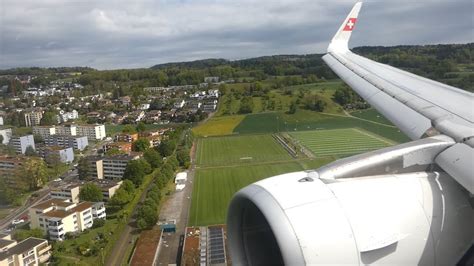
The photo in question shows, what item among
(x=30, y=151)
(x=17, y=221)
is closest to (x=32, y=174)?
(x=17, y=221)

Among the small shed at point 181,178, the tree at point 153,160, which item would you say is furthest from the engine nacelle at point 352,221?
the tree at point 153,160

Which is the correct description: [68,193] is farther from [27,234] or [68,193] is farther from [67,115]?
[67,115]

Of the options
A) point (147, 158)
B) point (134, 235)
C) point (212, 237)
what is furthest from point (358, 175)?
point (147, 158)

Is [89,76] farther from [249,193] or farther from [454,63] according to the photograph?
[249,193]

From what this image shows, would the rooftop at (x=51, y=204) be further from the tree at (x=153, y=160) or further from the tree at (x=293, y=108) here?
the tree at (x=293, y=108)

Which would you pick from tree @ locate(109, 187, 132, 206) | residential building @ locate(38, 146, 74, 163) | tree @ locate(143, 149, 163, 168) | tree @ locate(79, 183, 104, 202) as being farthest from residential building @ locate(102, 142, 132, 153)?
tree @ locate(109, 187, 132, 206)

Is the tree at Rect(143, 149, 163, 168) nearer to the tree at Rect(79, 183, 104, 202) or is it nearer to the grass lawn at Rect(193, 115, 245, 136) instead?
the tree at Rect(79, 183, 104, 202)
